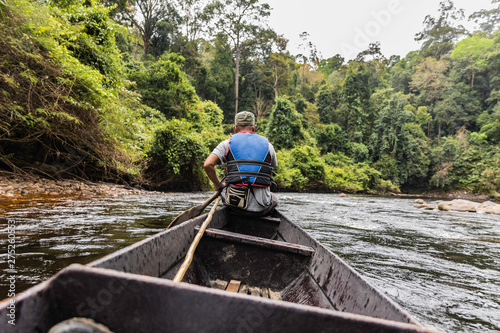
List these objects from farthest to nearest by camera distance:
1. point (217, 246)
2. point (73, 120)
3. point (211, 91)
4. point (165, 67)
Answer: point (211, 91) → point (165, 67) → point (73, 120) → point (217, 246)

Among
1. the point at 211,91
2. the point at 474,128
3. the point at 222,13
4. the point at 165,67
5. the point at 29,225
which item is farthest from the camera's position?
the point at 474,128

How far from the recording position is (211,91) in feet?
101

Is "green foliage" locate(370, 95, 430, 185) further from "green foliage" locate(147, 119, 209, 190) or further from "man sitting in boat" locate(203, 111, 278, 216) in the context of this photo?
"man sitting in boat" locate(203, 111, 278, 216)

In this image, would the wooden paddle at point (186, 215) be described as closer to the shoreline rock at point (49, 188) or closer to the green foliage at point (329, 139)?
the shoreline rock at point (49, 188)

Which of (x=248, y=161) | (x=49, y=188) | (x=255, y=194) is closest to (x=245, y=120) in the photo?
(x=248, y=161)

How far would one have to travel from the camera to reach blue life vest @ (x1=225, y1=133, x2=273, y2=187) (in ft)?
10.0

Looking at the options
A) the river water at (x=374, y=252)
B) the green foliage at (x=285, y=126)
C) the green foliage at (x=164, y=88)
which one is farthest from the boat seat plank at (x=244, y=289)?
the green foliage at (x=285, y=126)

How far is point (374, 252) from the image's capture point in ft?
13.5

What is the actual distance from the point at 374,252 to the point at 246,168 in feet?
8.33

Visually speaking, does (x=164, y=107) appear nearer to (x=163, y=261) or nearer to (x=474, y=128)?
(x=163, y=261)

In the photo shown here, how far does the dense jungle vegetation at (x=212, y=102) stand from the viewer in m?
5.98

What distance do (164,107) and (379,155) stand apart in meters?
24.5

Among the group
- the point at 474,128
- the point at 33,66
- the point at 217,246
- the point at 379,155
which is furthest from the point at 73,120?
the point at 474,128

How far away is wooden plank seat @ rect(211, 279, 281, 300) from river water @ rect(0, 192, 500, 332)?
3.98 ft
